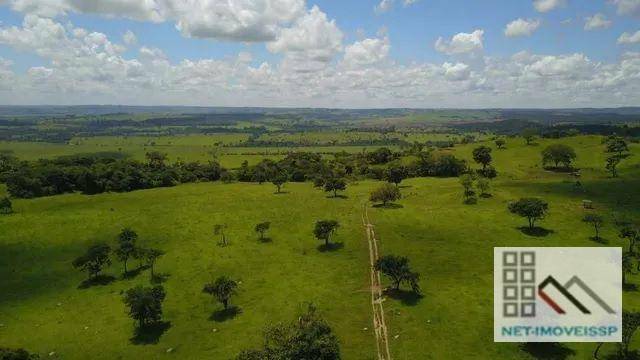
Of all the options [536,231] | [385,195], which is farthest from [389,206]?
[536,231]

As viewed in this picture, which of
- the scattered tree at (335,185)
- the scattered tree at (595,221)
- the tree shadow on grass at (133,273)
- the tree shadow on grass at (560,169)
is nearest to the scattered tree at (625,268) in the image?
the scattered tree at (595,221)

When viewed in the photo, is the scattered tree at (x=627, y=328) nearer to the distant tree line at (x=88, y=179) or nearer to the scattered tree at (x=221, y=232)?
the scattered tree at (x=221, y=232)

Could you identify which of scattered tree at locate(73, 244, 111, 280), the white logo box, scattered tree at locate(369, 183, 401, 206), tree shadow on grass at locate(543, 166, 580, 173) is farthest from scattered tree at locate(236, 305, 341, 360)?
tree shadow on grass at locate(543, 166, 580, 173)

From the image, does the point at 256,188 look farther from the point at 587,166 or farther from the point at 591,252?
the point at 587,166

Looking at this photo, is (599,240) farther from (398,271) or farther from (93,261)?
(93,261)

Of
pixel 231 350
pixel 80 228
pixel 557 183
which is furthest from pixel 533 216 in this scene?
pixel 80 228

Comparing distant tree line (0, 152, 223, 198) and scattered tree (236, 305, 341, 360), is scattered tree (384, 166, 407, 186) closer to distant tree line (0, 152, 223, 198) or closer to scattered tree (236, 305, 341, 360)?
distant tree line (0, 152, 223, 198)
